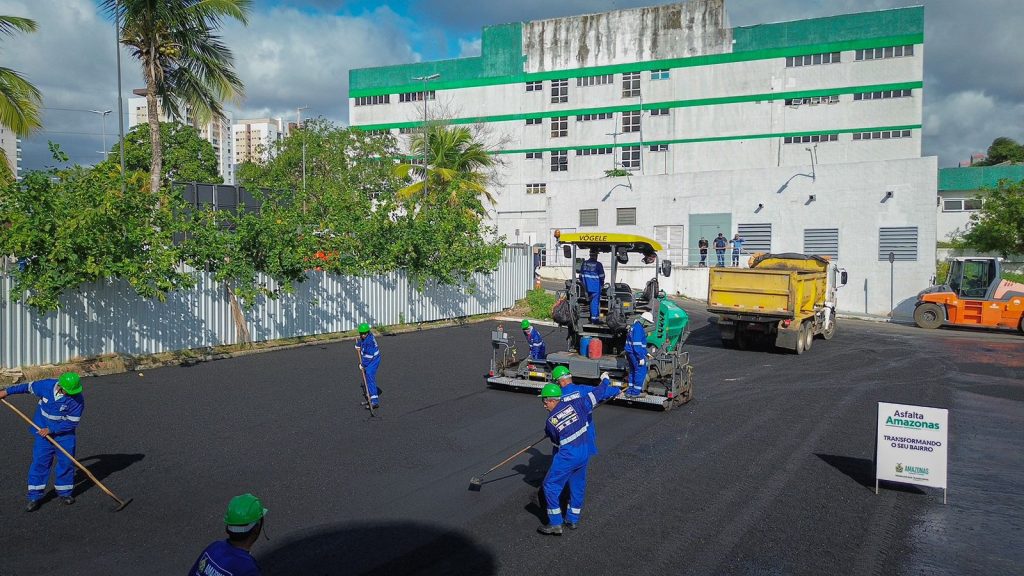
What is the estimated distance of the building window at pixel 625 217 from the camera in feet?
123

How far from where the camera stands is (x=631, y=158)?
151 ft

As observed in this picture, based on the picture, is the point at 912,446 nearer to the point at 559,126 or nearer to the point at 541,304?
the point at 541,304

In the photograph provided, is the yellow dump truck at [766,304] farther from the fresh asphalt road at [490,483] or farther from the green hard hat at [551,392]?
the green hard hat at [551,392]

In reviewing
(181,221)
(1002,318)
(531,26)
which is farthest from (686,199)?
(181,221)

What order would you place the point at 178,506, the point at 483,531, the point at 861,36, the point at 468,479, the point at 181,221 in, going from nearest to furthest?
1. the point at 483,531
2. the point at 178,506
3. the point at 468,479
4. the point at 181,221
5. the point at 861,36

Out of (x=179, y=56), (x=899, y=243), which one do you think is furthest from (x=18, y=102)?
(x=899, y=243)

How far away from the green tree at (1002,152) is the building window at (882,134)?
37.0 m

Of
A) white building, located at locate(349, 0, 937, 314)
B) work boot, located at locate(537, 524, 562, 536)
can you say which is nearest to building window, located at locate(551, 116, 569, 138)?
white building, located at locate(349, 0, 937, 314)

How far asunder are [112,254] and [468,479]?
9.34 meters

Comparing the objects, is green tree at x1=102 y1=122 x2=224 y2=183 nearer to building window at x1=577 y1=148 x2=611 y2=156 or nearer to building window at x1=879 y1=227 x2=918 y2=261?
building window at x1=577 y1=148 x2=611 y2=156

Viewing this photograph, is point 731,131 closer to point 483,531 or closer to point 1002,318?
point 1002,318

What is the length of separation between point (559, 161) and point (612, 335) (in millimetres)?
36283

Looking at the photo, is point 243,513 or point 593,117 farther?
point 593,117

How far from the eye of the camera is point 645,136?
4566 cm
